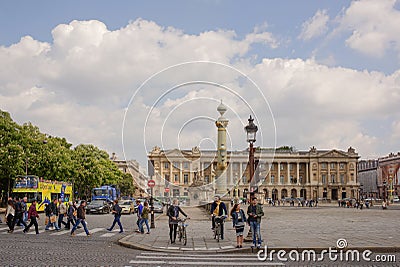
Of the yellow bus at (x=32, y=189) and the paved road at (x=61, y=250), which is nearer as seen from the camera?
the paved road at (x=61, y=250)

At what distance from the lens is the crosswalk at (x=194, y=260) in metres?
17.4

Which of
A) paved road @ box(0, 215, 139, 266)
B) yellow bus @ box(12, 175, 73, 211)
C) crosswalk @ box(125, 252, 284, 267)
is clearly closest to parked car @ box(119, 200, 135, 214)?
yellow bus @ box(12, 175, 73, 211)

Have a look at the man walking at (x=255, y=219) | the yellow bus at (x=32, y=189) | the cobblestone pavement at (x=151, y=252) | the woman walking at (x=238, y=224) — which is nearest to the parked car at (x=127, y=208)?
the yellow bus at (x=32, y=189)

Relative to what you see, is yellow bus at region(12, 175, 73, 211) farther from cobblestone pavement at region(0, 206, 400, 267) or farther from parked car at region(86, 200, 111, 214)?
cobblestone pavement at region(0, 206, 400, 267)

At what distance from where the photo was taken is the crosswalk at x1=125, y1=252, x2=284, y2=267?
57.1 feet

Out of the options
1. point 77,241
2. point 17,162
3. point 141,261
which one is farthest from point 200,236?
point 17,162

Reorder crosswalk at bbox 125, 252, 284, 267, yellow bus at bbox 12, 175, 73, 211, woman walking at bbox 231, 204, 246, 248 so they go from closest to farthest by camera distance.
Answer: crosswalk at bbox 125, 252, 284, 267
woman walking at bbox 231, 204, 246, 248
yellow bus at bbox 12, 175, 73, 211

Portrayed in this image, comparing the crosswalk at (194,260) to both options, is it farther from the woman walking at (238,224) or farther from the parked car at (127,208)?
the parked car at (127,208)

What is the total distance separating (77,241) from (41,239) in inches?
81.6

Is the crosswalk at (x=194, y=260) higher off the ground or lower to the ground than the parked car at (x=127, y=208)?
lower

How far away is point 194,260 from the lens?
1861 centimetres

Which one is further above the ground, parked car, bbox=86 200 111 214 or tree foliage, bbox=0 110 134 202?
tree foliage, bbox=0 110 134 202

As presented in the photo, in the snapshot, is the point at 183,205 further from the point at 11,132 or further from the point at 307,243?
the point at 307,243

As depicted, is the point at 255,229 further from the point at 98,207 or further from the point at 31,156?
the point at 31,156
